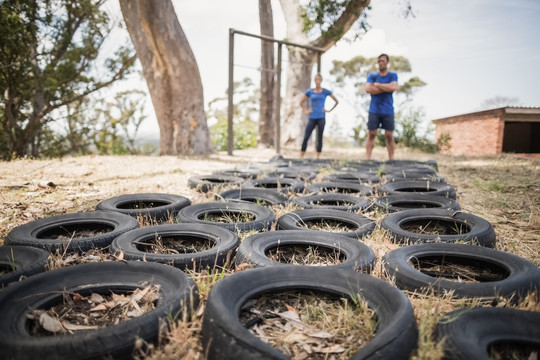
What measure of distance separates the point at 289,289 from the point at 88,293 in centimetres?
113

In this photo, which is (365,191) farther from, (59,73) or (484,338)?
(59,73)

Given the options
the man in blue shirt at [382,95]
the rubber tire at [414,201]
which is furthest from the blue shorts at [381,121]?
the rubber tire at [414,201]

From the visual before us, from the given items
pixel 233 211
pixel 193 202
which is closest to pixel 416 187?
pixel 233 211

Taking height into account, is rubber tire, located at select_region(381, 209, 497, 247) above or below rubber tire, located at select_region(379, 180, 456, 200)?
below

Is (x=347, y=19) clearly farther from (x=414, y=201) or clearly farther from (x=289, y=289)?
(x=289, y=289)

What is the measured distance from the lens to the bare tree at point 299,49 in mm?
11370

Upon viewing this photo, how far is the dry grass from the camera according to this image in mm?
1521

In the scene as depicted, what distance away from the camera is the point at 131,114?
62.0 feet

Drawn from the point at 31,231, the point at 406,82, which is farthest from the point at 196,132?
the point at 406,82

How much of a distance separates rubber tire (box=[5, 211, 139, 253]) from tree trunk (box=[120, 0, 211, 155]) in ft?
24.6

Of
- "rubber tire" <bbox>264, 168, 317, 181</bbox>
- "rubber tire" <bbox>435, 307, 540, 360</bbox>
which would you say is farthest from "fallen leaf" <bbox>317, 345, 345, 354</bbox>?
"rubber tire" <bbox>264, 168, 317, 181</bbox>

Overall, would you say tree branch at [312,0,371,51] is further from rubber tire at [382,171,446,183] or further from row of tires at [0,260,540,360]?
row of tires at [0,260,540,360]

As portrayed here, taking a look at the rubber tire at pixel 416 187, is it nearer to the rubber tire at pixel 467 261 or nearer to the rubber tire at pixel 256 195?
the rubber tire at pixel 256 195

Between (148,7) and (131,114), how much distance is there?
11249 mm
